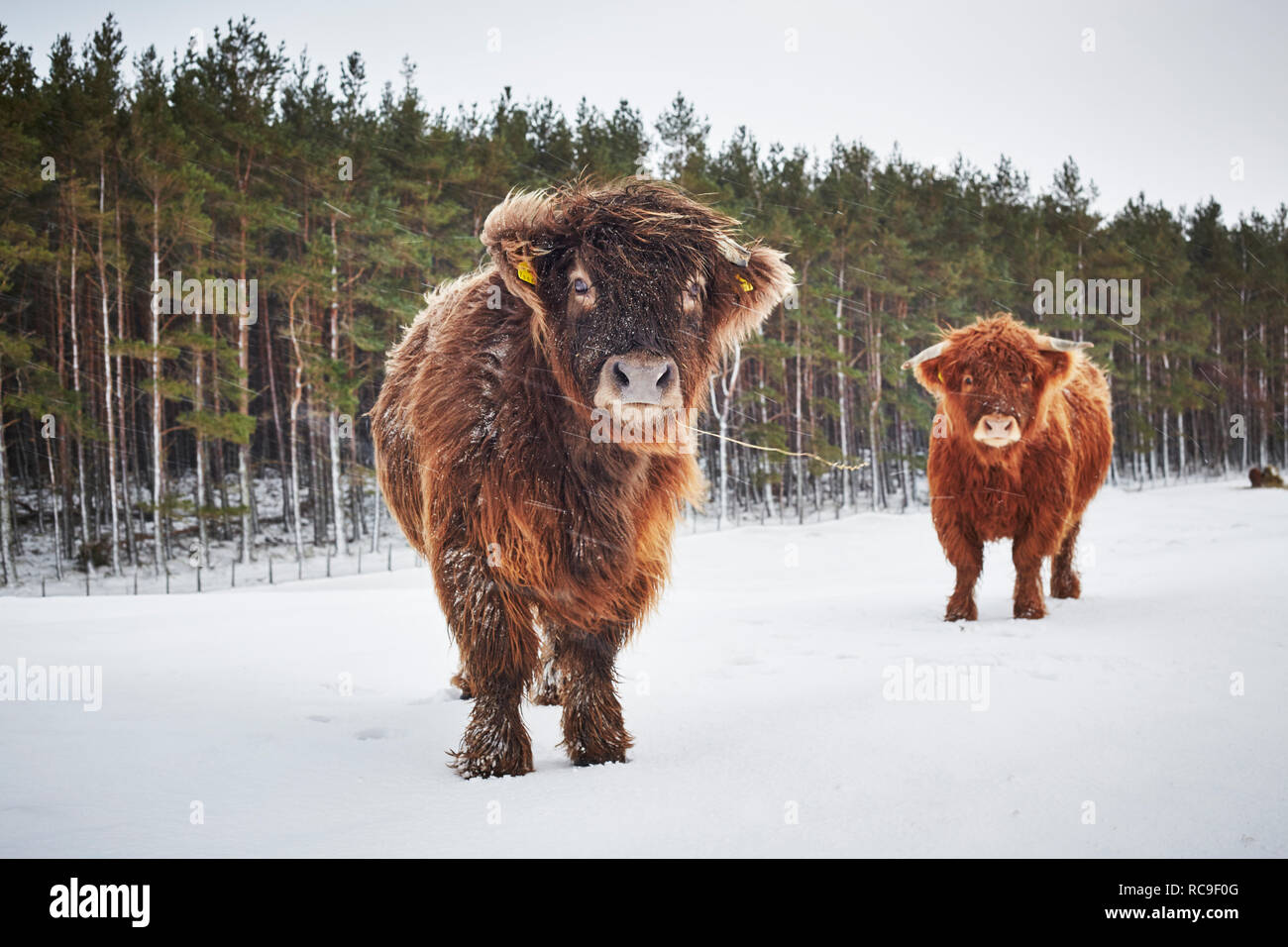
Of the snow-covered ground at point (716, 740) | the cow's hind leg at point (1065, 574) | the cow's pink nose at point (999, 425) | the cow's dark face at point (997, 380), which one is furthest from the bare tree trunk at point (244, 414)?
the cow's hind leg at point (1065, 574)

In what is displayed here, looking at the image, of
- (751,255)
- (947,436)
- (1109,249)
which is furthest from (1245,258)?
(751,255)

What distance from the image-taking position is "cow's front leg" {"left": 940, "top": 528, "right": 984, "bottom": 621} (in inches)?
264

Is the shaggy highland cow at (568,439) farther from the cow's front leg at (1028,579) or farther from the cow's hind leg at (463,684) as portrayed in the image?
the cow's front leg at (1028,579)

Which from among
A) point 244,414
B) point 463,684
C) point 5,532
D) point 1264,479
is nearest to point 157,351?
point 244,414

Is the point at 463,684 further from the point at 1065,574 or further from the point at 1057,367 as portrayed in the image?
the point at 1065,574

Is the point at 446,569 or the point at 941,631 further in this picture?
the point at 941,631

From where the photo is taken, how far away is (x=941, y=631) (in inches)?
240

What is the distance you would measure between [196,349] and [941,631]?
17305 mm

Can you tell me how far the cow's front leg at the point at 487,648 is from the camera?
3379 millimetres

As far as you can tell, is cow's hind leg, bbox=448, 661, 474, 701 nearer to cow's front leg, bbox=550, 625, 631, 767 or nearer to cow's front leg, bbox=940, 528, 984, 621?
cow's front leg, bbox=550, 625, 631, 767

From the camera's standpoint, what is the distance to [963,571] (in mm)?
6746

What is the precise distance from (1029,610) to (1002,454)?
1.25m

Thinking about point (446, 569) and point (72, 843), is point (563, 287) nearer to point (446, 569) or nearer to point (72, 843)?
point (446, 569)

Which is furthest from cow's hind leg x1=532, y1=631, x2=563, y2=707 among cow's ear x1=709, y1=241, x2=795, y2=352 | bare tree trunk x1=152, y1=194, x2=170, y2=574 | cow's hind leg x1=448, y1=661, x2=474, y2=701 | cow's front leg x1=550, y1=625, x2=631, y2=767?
bare tree trunk x1=152, y1=194, x2=170, y2=574
